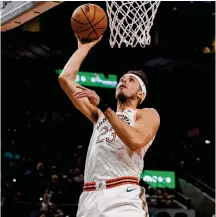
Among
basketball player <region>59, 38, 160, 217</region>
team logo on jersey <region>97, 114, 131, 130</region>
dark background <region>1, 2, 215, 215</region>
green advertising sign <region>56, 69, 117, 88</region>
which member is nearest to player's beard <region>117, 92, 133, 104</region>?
basketball player <region>59, 38, 160, 217</region>

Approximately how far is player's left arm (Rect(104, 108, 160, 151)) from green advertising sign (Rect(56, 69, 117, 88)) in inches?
552

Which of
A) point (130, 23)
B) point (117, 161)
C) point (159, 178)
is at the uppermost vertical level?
point (130, 23)

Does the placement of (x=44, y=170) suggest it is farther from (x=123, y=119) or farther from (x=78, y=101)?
(x=123, y=119)

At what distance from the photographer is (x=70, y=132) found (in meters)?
15.7

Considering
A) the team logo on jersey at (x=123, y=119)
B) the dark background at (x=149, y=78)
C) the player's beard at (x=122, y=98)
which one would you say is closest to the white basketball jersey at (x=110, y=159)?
the team logo on jersey at (x=123, y=119)

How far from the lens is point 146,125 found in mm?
3945

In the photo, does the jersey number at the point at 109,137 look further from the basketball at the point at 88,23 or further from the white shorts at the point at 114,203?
the basketball at the point at 88,23

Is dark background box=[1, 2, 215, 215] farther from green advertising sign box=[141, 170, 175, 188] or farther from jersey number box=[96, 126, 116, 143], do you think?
jersey number box=[96, 126, 116, 143]

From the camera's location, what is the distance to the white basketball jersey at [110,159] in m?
3.92

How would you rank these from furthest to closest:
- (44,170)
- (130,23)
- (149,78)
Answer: (149,78)
(44,170)
(130,23)

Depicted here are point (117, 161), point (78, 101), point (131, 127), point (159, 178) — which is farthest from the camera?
point (159, 178)

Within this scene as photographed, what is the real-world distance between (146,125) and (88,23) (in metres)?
0.93

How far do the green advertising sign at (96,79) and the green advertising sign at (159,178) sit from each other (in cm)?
447

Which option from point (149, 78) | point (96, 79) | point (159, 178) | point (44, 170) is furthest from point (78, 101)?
point (149, 78)
